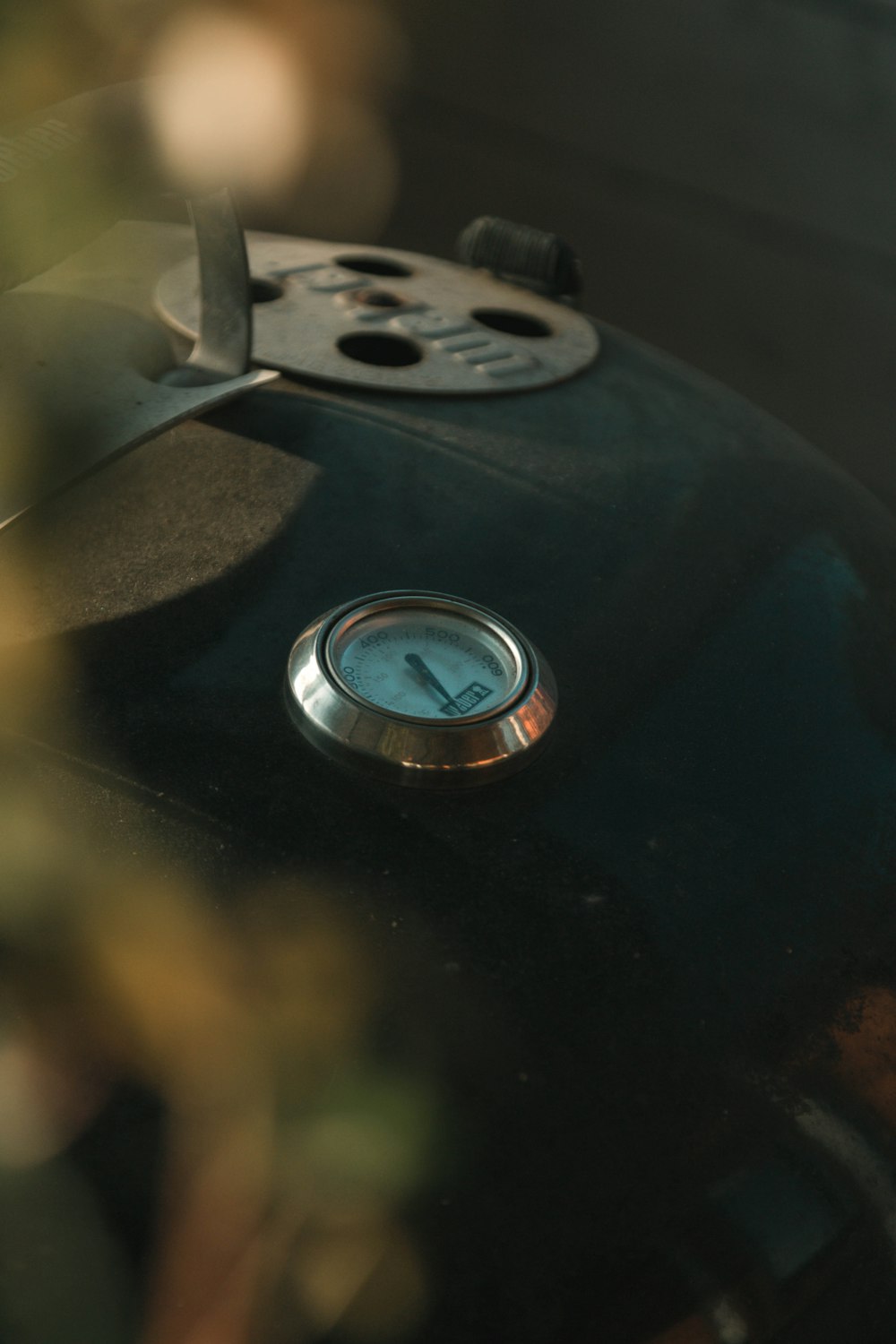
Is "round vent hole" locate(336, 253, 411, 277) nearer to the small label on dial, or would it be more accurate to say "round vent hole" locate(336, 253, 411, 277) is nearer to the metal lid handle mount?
the metal lid handle mount

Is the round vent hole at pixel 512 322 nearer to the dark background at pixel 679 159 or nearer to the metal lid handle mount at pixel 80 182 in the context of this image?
the metal lid handle mount at pixel 80 182

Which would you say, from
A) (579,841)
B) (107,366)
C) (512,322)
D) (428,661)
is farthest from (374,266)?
(579,841)

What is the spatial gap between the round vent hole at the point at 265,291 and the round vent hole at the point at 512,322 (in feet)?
1.60

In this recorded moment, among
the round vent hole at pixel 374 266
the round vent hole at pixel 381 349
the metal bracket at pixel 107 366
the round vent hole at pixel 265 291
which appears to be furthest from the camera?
the round vent hole at pixel 374 266

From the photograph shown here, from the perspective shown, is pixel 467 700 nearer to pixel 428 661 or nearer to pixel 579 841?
pixel 428 661

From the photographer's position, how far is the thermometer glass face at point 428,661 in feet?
5.36

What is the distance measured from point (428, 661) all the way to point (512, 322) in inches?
66.0

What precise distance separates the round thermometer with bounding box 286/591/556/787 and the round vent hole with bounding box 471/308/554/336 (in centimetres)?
148

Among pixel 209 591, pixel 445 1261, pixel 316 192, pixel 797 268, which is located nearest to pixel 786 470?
pixel 209 591

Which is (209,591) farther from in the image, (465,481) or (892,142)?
(892,142)

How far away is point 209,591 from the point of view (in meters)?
1.85

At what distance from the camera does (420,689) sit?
5.43 feet

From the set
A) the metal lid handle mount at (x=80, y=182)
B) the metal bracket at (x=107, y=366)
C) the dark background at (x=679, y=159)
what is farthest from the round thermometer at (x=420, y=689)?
the dark background at (x=679, y=159)

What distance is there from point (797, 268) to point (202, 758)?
18.9 feet
